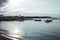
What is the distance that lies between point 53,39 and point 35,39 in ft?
23.4

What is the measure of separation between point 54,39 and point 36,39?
7202mm

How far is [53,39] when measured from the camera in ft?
166

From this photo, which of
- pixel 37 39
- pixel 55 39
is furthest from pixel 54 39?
pixel 37 39

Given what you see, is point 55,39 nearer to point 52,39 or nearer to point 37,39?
point 52,39

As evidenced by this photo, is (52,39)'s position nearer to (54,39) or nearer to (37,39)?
(54,39)

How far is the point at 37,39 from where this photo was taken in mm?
48500

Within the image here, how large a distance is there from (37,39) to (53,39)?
255 inches

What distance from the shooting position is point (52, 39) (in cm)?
5034

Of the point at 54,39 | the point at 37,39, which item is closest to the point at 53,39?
the point at 54,39

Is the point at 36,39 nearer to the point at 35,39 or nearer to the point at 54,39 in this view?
the point at 35,39

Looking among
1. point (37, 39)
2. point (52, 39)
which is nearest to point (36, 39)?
point (37, 39)

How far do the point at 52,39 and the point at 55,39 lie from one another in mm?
1209

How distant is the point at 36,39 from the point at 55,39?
24.8ft

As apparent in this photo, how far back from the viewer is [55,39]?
166 feet
